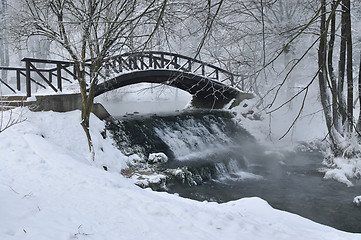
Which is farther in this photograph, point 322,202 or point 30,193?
point 322,202

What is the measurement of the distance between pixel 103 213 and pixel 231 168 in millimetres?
7664

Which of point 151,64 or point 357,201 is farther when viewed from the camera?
point 151,64

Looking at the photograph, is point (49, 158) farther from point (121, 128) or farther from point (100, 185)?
point (121, 128)

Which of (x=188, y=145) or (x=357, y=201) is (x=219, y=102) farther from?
(x=357, y=201)

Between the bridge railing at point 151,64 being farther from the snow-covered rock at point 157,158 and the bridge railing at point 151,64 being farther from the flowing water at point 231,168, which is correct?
the snow-covered rock at point 157,158

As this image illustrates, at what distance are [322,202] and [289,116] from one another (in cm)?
1188

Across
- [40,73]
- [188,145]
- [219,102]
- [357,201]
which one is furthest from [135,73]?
[357,201]

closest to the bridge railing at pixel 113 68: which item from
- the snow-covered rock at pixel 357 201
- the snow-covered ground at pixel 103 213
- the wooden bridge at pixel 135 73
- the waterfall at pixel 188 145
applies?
the wooden bridge at pixel 135 73

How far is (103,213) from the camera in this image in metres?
4.35

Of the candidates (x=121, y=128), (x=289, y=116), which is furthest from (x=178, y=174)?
(x=289, y=116)

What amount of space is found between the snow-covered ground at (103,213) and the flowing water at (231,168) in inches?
118

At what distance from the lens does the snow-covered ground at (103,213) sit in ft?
12.5

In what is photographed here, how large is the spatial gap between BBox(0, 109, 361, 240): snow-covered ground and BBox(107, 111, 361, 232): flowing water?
9.82 ft

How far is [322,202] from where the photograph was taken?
8203 millimetres
